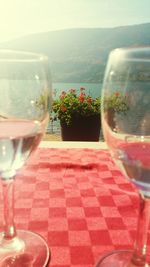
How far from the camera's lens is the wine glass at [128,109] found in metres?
0.63

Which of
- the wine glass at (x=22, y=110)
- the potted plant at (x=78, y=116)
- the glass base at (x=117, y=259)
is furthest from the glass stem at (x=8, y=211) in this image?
the potted plant at (x=78, y=116)

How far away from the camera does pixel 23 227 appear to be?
862mm

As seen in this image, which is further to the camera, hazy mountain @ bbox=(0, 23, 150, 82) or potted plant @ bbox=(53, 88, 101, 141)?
hazy mountain @ bbox=(0, 23, 150, 82)

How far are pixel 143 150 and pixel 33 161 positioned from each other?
66cm

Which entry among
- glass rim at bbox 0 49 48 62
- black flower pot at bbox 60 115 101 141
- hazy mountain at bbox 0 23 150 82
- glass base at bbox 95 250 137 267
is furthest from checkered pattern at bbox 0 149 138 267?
hazy mountain at bbox 0 23 150 82

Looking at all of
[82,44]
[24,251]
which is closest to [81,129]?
[24,251]

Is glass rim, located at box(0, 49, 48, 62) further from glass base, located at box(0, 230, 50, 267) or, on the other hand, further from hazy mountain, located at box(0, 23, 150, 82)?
hazy mountain, located at box(0, 23, 150, 82)

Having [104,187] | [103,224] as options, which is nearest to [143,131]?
[103,224]

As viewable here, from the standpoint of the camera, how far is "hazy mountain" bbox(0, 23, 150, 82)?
10638 centimetres

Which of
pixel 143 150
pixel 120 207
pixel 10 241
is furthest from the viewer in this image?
pixel 120 207

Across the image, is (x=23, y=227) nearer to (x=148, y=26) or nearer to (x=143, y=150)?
(x=143, y=150)

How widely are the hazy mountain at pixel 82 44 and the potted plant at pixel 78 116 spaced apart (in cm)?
9735

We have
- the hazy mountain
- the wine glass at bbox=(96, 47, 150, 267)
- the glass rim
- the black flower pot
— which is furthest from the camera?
the hazy mountain

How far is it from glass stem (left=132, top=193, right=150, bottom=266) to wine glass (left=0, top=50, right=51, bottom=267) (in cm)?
21
